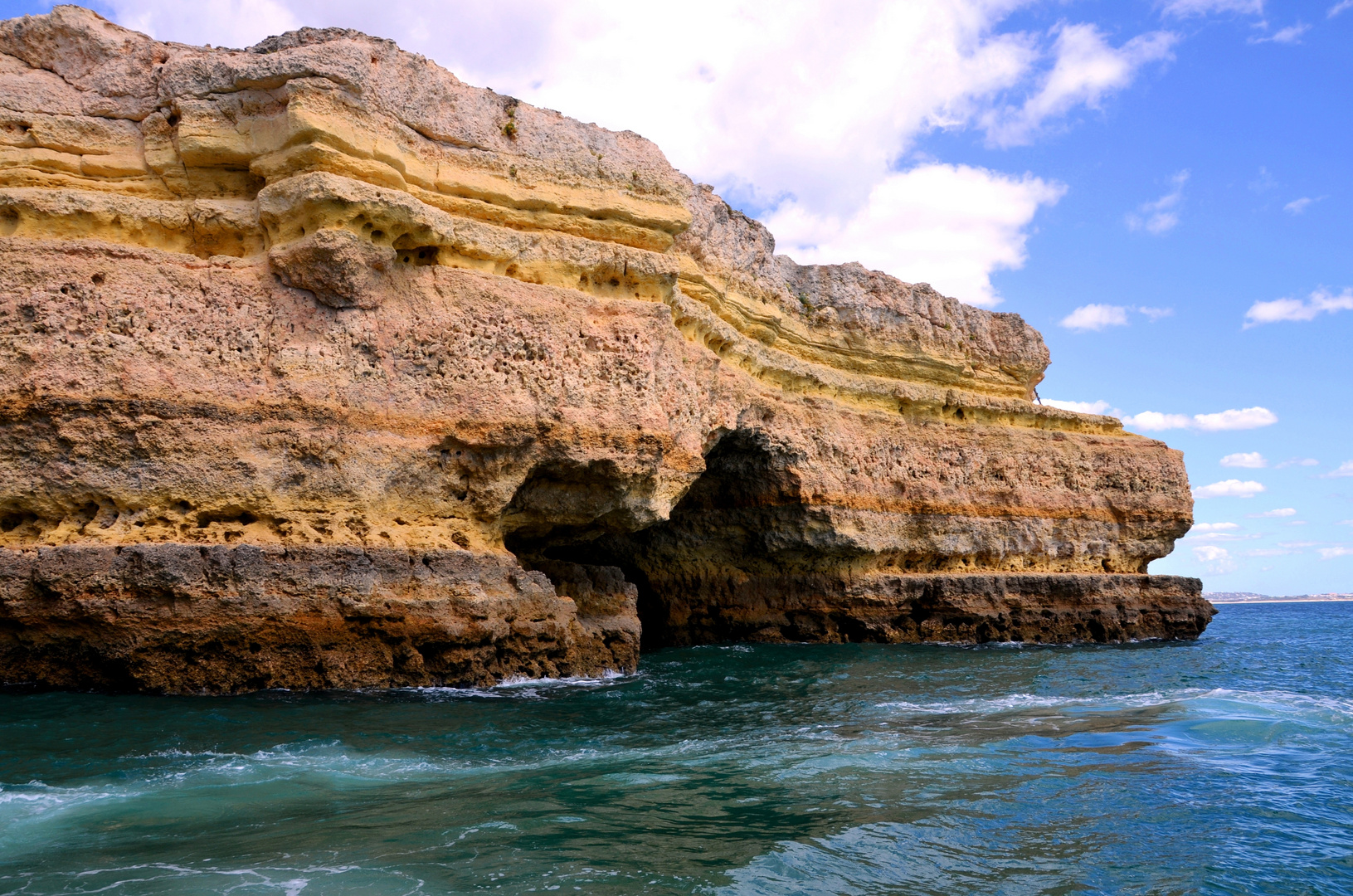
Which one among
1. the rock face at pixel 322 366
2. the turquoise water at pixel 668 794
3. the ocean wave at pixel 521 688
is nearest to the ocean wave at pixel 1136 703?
the turquoise water at pixel 668 794

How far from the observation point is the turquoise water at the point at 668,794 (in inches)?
188

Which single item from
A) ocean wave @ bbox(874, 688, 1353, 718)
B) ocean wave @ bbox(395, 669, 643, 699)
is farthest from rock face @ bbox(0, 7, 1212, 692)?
ocean wave @ bbox(874, 688, 1353, 718)

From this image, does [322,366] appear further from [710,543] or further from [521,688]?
[710,543]

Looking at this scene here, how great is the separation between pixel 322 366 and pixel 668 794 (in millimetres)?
6126

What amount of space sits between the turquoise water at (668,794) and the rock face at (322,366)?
765mm

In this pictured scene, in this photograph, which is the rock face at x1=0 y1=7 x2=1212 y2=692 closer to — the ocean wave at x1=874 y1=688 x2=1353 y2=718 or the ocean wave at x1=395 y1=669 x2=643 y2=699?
the ocean wave at x1=395 y1=669 x2=643 y2=699

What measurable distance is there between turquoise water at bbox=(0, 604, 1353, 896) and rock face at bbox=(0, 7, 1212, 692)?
77cm


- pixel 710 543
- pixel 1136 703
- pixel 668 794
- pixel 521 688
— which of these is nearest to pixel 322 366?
pixel 521 688

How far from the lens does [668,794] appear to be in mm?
6250

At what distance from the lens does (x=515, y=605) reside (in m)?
10.5

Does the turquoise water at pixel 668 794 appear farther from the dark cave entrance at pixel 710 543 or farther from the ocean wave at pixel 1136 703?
the dark cave entrance at pixel 710 543

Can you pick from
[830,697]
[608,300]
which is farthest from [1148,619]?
[608,300]

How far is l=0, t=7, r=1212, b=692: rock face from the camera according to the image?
899 cm

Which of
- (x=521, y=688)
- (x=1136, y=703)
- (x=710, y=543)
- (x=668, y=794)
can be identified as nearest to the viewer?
(x=668, y=794)
